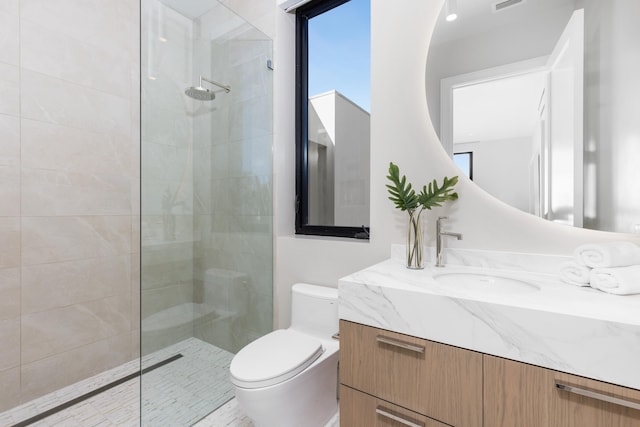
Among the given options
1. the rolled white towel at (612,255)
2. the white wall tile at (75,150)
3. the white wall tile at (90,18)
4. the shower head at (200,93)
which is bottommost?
the rolled white towel at (612,255)

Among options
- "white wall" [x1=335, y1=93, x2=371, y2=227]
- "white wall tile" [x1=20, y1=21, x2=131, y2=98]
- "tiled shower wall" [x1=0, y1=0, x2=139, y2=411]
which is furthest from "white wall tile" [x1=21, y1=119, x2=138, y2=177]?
"white wall" [x1=335, y1=93, x2=371, y2=227]

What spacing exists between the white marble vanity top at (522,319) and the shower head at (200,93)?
4.08 ft

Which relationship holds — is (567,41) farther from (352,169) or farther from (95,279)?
(95,279)

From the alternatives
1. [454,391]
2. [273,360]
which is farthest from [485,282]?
[273,360]

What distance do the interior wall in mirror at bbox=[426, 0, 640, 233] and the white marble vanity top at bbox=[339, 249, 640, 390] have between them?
36 cm

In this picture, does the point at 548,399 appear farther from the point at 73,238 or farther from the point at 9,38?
the point at 9,38

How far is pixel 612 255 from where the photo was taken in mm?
910

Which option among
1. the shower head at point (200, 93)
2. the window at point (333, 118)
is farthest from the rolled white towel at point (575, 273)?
the shower head at point (200, 93)

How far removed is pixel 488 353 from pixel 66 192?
88.5 inches

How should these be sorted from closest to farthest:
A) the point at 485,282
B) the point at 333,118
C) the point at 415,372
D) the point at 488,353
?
the point at 488,353 < the point at 415,372 < the point at 485,282 < the point at 333,118

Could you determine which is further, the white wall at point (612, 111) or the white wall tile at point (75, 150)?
the white wall tile at point (75, 150)

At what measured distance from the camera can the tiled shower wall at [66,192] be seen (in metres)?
1.55

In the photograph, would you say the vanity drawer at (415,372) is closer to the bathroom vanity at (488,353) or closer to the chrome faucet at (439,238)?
the bathroom vanity at (488,353)

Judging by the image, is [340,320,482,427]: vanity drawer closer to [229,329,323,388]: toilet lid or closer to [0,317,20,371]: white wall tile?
[229,329,323,388]: toilet lid
